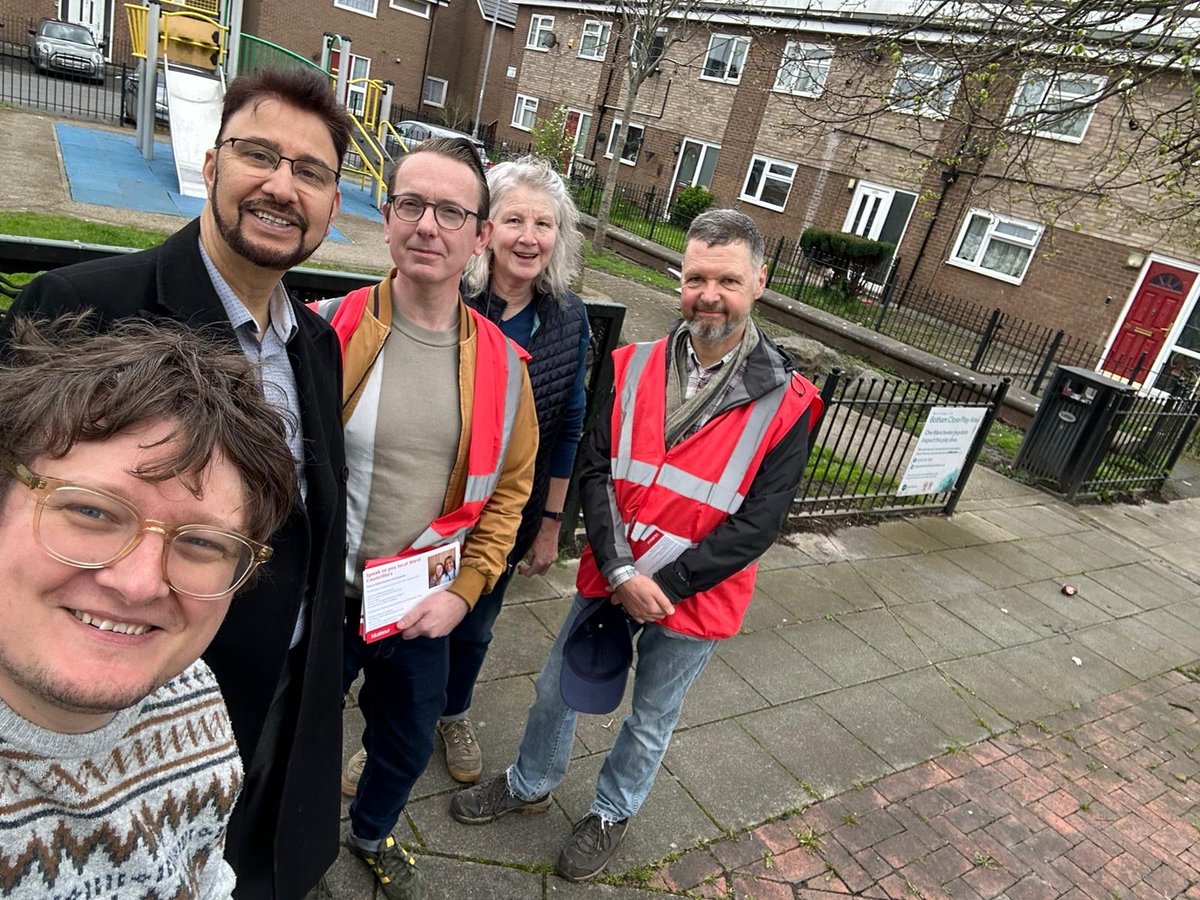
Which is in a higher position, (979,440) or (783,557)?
(979,440)

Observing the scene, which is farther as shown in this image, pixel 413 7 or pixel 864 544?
pixel 413 7

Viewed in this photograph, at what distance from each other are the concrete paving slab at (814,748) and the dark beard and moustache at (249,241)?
296 centimetres

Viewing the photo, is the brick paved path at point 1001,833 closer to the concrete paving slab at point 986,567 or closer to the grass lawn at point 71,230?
the concrete paving slab at point 986,567

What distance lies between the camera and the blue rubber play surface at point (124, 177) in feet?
32.4

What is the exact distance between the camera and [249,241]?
1.45 metres

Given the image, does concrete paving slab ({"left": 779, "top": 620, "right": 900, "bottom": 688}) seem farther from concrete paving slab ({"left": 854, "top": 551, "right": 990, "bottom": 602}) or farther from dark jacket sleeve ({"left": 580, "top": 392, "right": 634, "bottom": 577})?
dark jacket sleeve ({"left": 580, "top": 392, "right": 634, "bottom": 577})

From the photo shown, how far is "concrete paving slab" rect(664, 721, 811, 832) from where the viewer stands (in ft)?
9.69

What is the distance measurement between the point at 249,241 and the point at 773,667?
3.43 metres

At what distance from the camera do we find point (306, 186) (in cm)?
154

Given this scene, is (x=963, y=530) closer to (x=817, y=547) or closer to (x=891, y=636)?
(x=817, y=547)

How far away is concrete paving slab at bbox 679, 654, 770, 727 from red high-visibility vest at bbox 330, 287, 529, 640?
186 centimetres

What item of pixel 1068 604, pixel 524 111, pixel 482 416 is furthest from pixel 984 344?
pixel 524 111

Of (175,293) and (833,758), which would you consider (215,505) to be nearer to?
(175,293)

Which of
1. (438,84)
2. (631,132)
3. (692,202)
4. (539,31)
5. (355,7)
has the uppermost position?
(539,31)
